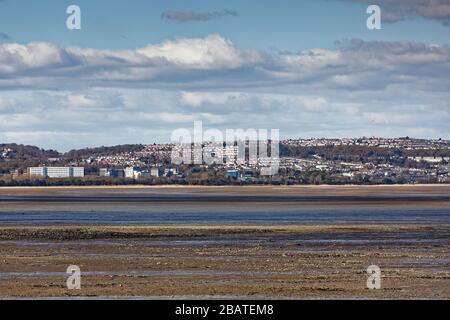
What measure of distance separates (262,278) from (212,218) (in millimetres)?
43304

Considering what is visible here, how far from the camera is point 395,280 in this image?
105 feet

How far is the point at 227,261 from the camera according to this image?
3875 centimetres

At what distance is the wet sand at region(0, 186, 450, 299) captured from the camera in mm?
29391

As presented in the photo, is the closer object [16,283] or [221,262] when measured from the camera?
[16,283]

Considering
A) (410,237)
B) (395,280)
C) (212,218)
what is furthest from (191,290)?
(212,218)

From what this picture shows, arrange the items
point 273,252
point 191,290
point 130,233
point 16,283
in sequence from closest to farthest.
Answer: point 191,290 < point 16,283 < point 273,252 < point 130,233

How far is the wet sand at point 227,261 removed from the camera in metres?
29.4
